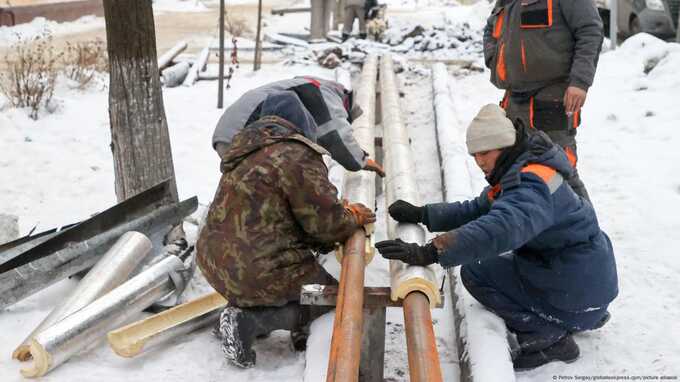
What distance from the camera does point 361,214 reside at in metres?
3.35

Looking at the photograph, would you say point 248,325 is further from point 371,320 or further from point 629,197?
point 629,197

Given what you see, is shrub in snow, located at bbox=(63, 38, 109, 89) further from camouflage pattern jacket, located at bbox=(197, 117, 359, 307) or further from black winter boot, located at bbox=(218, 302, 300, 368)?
black winter boot, located at bbox=(218, 302, 300, 368)

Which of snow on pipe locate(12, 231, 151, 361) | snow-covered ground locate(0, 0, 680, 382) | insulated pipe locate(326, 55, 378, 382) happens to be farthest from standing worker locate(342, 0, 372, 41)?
snow on pipe locate(12, 231, 151, 361)

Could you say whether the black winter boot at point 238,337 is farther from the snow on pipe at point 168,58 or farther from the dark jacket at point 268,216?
the snow on pipe at point 168,58

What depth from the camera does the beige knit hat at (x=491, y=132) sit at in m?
2.99

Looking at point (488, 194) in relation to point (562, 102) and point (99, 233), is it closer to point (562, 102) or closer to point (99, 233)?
point (562, 102)

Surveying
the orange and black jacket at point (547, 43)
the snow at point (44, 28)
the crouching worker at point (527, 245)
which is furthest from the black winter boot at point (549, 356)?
the snow at point (44, 28)

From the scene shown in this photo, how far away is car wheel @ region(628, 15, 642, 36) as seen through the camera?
10742 millimetres

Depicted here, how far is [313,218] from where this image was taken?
123 inches

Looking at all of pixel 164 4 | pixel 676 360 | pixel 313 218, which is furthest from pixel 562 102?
pixel 164 4

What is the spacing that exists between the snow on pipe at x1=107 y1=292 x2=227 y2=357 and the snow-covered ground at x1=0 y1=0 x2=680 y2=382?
0.07m

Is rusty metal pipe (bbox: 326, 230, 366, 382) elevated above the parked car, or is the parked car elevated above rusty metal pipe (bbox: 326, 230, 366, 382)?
the parked car

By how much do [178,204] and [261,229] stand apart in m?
1.38

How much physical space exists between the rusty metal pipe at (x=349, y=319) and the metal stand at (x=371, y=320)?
13 centimetres
